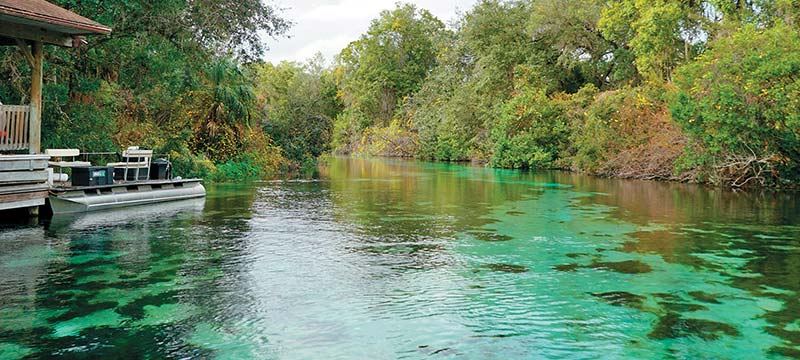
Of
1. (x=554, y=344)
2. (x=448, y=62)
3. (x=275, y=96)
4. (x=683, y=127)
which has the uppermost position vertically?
(x=448, y=62)

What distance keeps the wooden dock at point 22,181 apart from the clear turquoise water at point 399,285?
1.64 feet

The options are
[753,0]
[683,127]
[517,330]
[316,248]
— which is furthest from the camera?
[753,0]

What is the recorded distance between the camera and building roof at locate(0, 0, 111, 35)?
415 inches

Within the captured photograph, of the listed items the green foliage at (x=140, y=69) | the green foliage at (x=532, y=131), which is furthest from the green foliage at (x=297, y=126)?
the green foliage at (x=532, y=131)

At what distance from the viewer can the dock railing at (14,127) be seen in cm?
1178

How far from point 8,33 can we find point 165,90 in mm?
8992

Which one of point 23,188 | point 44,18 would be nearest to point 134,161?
point 23,188

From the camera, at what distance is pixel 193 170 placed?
22547 mm

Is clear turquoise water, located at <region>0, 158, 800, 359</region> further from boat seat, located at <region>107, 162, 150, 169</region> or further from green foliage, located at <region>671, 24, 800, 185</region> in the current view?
green foliage, located at <region>671, 24, 800, 185</region>

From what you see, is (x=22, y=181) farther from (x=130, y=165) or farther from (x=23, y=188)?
(x=130, y=165)

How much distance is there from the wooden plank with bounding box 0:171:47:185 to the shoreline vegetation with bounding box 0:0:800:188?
4262mm

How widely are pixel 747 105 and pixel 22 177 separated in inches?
751

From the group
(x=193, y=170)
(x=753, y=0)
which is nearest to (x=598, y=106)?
(x=753, y=0)

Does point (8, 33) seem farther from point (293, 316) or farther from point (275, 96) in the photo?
point (275, 96)
